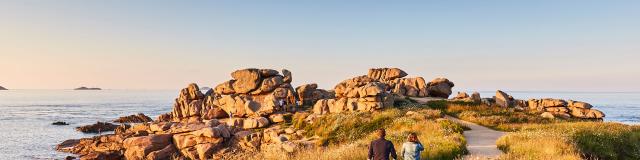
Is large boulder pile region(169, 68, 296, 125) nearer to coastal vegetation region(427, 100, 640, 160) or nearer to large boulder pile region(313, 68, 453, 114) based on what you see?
large boulder pile region(313, 68, 453, 114)

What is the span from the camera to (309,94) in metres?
45.9

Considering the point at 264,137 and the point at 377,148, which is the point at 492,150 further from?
the point at 264,137

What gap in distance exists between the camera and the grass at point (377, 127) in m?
16.4

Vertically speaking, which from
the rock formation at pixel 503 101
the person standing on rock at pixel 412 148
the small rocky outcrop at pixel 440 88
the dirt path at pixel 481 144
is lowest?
the dirt path at pixel 481 144

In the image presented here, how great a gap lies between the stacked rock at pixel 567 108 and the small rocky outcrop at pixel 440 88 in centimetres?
878

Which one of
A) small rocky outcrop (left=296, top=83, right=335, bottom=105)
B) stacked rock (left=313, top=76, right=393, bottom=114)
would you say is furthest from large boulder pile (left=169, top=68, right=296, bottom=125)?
stacked rock (left=313, top=76, right=393, bottom=114)

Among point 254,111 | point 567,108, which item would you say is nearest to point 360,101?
point 254,111

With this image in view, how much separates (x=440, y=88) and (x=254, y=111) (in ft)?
71.5

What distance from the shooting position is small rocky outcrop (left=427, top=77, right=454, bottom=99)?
4984 centimetres

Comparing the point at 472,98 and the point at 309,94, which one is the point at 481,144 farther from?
the point at 309,94

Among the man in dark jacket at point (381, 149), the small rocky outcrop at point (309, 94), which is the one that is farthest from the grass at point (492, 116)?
the man in dark jacket at point (381, 149)

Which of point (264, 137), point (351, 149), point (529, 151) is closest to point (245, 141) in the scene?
point (264, 137)

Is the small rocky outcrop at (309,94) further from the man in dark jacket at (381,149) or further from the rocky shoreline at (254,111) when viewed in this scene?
the man in dark jacket at (381,149)

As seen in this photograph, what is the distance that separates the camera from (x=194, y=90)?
53.3 meters
